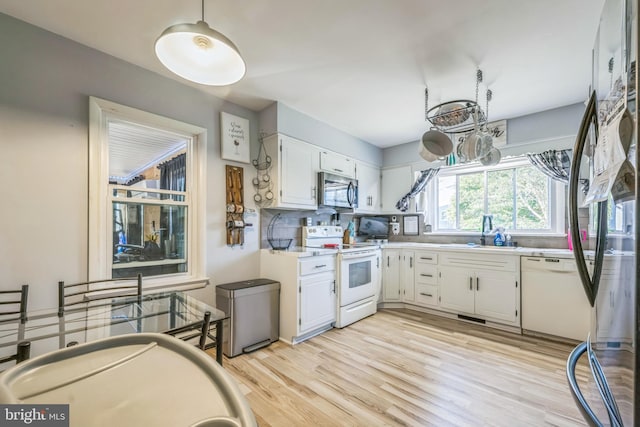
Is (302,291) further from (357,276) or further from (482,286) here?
(482,286)

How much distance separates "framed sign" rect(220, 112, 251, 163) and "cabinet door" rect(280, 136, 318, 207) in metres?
0.39

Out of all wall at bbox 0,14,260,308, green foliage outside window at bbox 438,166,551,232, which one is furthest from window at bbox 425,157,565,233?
wall at bbox 0,14,260,308

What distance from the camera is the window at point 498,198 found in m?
3.32

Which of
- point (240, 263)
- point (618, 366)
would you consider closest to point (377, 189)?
point (240, 263)

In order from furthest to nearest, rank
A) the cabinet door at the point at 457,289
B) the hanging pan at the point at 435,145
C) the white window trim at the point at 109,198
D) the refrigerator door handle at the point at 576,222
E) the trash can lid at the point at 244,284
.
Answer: the cabinet door at the point at 457,289 → the hanging pan at the point at 435,145 → the trash can lid at the point at 244,284 → the white window trim at the point at 109,198 → the refrigerator door handle at the point at 576,222

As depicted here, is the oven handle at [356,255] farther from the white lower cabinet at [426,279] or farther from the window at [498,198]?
the window at [498,198]

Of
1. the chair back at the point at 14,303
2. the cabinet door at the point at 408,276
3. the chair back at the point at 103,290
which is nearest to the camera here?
the chair back at the point at 14,303

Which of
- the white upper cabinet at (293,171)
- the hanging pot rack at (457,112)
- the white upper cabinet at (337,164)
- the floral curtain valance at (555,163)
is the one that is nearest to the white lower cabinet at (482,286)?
the floral curtain valance at (555,163)

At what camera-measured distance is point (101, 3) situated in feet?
5.41

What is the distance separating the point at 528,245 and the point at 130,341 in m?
3.97

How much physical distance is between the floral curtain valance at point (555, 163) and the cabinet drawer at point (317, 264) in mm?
2612

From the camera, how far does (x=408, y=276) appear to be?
3773mm

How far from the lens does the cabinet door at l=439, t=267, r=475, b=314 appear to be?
326cm

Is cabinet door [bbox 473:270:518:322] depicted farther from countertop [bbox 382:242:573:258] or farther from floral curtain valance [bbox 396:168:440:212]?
floral curtain valance [bbox 396:168:440:212]
